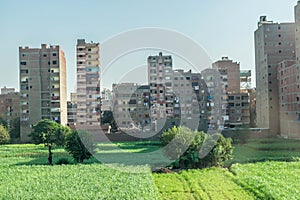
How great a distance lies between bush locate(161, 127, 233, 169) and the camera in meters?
16.9

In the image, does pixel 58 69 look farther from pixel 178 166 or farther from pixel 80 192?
pixel 80 192

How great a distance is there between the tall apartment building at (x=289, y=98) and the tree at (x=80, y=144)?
60.2 feet

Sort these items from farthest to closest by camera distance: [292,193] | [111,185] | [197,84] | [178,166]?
[197,84] < [178,166] < [111,185] < [292,193]

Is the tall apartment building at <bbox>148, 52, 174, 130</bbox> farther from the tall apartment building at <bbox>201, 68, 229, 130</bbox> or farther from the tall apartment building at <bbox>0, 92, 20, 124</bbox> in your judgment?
the tall apartment building at <bbox>0, 92, 20, 124</bbox>

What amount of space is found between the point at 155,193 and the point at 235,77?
33145 mm

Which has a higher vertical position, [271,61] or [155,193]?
[271,61]

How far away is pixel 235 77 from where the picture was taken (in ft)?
141

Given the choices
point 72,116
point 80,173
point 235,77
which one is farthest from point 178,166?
point 72,116

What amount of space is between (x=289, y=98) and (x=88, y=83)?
20.0 meters

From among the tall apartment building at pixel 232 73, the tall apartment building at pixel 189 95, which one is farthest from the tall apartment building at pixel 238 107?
the tall apartment building at pixel 232 73

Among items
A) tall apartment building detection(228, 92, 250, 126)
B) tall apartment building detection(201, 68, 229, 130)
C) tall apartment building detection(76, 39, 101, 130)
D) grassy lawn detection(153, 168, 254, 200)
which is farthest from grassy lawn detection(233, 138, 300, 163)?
tall apartment building detection(76, 39, 101, 130)

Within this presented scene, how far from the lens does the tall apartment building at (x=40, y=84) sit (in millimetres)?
35344

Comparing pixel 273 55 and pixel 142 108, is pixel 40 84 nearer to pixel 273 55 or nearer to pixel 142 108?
pixel 142 108

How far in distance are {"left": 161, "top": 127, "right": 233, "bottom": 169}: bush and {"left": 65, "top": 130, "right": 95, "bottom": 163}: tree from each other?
15.0ft
